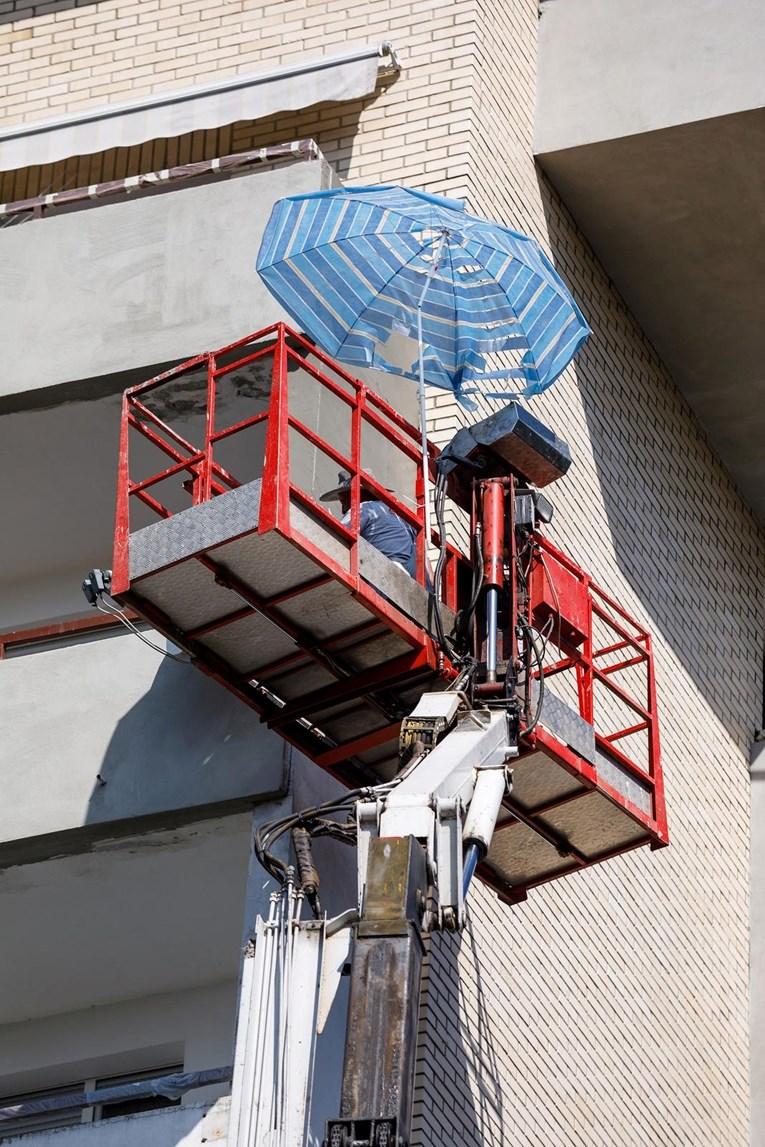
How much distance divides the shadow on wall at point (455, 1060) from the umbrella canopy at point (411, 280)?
3568 millimetres

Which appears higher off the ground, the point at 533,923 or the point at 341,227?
the point at 341,227

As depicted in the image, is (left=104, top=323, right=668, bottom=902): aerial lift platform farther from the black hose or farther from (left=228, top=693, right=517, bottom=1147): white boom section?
(left=228, top=693, right=517, bottom=1147): white boom section

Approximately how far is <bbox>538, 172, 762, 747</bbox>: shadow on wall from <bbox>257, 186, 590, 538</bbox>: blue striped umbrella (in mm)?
4147

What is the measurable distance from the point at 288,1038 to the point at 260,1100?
30 cm

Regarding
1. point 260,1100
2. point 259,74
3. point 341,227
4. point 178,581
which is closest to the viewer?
point 260,1100

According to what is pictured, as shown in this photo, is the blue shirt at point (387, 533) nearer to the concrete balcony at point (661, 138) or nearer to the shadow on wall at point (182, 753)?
the shadow on wall at point (182, 753)

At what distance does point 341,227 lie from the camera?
13.5m

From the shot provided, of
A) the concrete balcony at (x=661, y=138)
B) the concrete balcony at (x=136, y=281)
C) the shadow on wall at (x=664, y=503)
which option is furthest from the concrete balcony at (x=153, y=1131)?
the concrete balcony at (x=661, y=138)

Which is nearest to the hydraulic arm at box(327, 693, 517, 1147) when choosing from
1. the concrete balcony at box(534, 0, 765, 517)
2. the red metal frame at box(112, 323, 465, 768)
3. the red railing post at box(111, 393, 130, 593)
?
the red metal frame at box(112, 323, 465, 768)

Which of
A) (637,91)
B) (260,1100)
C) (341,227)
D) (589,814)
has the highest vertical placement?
(637,91)

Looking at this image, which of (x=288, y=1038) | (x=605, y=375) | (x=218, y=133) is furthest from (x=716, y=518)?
(x=288, y=1038)

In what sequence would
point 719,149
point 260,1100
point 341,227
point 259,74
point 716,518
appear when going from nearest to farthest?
1. point 260,1100
2. point 341,227
3. point 259,74
4. point 719,149
5. point 716,518

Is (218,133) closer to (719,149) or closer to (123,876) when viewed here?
(719,149)

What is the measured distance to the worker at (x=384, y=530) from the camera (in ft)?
44.0
